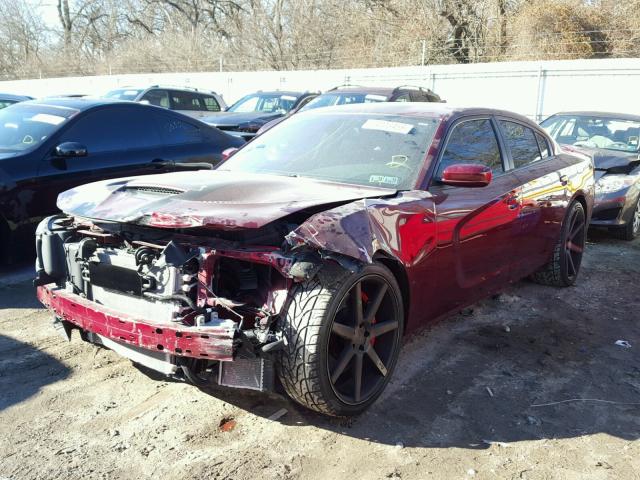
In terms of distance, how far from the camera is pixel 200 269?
289 centimetres

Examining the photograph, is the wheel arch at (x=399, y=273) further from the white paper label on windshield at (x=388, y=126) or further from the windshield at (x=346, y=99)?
the windshield at (x=346, y=99)

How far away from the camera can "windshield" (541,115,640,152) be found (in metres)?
8.24

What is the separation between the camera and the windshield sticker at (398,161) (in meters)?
3.84

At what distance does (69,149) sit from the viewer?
217 inches

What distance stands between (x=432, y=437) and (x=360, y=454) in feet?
1.36

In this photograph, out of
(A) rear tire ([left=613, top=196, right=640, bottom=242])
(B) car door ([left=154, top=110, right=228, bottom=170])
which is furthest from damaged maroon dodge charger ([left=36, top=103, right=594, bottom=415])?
(A) rear tire ([left=613, top=196, right=640, bottom=242])

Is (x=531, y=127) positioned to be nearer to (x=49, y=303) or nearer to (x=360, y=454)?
(x=360, y=454)

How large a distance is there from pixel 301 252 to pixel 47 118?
4.28 meters

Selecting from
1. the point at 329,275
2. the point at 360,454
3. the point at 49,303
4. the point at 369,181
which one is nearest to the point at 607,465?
the point at 360,454

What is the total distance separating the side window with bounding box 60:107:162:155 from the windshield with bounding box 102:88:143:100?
6252 millimetres

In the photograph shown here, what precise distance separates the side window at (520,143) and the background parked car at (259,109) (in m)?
6.71

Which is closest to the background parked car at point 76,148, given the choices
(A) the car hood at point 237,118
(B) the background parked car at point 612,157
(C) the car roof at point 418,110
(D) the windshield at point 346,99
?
(C) the car roof at point 418,110

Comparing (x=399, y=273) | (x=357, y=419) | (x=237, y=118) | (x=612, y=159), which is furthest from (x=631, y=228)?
(x=237, y=118)

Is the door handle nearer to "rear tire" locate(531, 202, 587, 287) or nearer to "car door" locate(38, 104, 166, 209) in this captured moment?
"rear tire" locate(531, 202, 587, 287)
